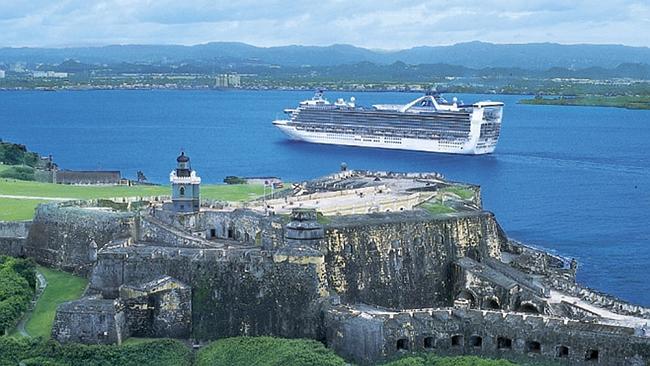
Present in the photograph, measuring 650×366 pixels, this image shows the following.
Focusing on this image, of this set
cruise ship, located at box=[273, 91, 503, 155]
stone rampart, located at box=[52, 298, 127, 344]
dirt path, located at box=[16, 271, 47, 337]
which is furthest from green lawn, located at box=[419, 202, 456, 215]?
cruise ship, located at box=[273, 91, 503, 155]

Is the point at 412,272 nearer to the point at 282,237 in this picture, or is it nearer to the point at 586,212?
the point at 282,237

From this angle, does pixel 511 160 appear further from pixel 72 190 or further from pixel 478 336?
pixel 478 336

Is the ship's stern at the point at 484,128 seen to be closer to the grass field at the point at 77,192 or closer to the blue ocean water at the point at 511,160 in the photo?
the blue ocean water at the point at 511,160

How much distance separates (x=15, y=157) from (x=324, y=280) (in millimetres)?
Answer: 57703

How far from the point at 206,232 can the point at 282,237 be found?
17.8 feet

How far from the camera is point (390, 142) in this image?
124m

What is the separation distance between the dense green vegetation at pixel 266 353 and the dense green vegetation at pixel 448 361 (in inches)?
77.5

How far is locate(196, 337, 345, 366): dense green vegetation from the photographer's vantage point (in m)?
31.5

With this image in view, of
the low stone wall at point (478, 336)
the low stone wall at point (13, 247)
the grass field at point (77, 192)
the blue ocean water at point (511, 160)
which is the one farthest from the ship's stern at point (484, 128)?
the low stone wall at point (478, 336)

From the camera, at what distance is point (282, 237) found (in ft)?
126

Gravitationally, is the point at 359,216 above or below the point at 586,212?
above

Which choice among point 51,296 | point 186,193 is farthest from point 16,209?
point 186,193

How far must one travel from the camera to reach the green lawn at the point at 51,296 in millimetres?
35969

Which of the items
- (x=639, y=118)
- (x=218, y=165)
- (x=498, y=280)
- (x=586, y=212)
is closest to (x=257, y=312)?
(x=498, y=280)
